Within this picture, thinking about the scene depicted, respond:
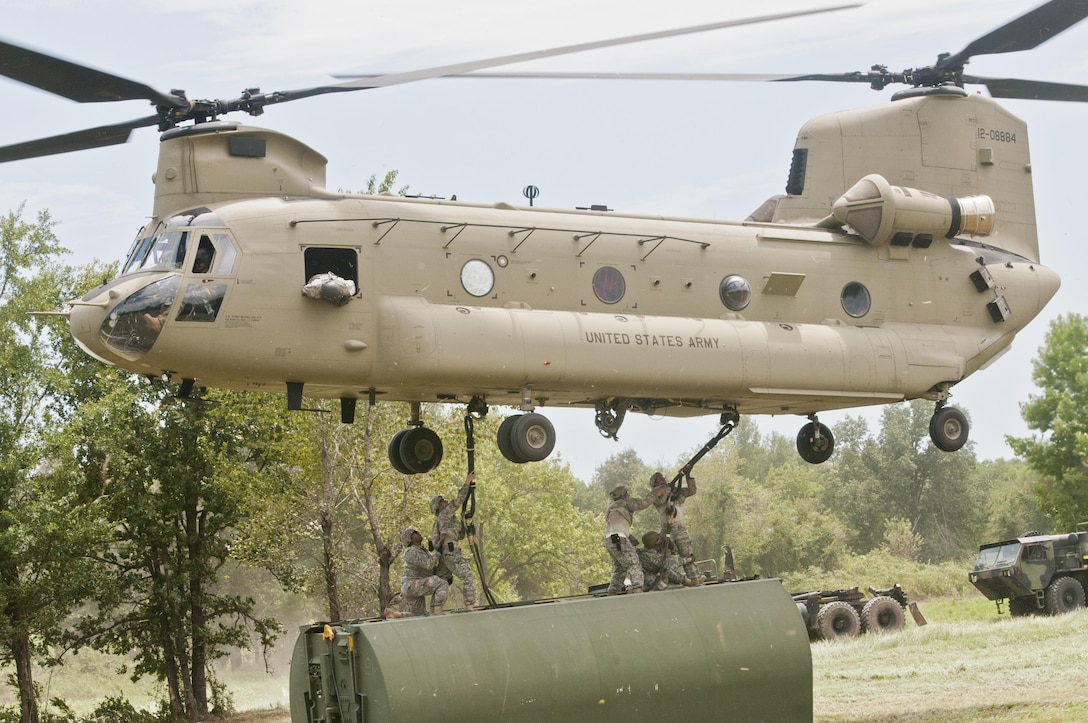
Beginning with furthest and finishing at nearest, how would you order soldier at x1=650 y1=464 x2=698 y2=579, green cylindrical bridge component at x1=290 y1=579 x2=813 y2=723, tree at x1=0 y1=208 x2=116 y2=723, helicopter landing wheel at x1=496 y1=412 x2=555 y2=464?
tree at x1=0 y1=208 x2=116 y2=723, soldier at x1=650 y1=464 x2=698 y2=579, helicopter landing wheel at x1=496 y1=412 x2=555 y2=464, green cylindrical bridge component at x1=290 y1=579 x2=813 y2=723

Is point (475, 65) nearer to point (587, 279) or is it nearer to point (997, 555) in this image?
point (587, 279)

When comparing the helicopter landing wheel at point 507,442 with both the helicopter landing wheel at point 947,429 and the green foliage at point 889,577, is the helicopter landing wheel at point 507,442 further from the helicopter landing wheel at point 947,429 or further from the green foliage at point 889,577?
the green foliage at point 889,577

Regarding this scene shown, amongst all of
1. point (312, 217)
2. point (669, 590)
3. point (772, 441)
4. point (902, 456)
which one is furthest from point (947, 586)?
point (772, 441)

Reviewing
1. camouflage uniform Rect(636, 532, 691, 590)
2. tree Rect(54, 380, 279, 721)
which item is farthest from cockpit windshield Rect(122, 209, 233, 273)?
tree Rect(54, 380, 279, 721)

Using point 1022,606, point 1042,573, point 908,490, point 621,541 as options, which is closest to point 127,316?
point 621,541

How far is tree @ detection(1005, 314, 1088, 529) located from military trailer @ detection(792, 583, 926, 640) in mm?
20828

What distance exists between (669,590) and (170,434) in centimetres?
1454

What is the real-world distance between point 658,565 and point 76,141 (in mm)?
7961

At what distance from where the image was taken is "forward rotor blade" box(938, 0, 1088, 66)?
15.4 m

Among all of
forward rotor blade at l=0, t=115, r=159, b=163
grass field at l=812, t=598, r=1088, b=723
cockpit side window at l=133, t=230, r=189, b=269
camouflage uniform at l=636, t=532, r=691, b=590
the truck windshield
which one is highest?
forward rotor blade at l=0, t=115, r=159, b=163

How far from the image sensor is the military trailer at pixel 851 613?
2462 cm

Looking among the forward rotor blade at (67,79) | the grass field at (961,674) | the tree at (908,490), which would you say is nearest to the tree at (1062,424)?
the tree at (908,490)

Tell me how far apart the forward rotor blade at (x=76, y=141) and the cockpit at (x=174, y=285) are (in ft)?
5.69

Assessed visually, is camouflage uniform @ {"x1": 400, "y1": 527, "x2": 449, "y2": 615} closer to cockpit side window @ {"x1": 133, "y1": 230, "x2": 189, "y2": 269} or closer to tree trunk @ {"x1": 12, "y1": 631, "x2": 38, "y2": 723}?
cockpit side window @ {"x1": 133, "y1": 230, "x2": 189, "y2": 269}
